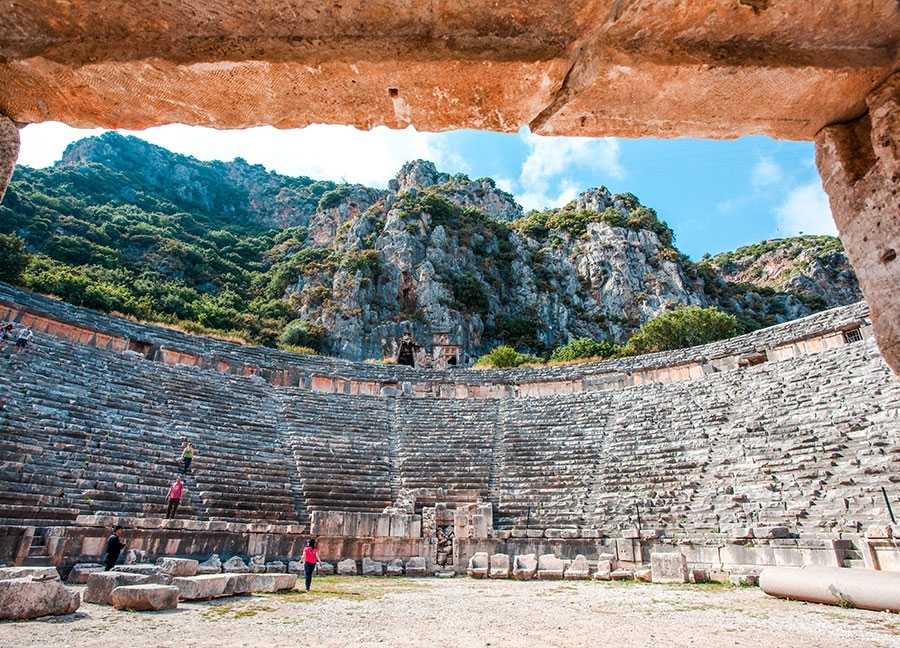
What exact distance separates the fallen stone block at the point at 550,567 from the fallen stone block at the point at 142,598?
22.3ft

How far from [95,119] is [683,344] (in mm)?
32917

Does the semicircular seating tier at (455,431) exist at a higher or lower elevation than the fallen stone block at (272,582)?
higher

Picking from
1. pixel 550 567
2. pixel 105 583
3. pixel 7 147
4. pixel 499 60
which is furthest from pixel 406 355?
pixel 499 60

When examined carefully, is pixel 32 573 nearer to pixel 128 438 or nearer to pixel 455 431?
pixel 128 438

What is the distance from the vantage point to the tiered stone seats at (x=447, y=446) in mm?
13562

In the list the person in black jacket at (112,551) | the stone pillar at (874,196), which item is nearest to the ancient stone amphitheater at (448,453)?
the person in black jacket at (112,551)

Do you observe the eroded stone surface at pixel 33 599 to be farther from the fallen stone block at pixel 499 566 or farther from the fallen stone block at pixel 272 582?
the fallen stone block at pixel 499 566

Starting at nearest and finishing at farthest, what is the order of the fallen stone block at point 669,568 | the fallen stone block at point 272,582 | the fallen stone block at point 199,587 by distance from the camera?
the fallen stone block at point 199,587
the fallen stone block at point 272,582
the fallen stone block at point 669,568

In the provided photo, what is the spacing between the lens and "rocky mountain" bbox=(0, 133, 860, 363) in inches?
1462

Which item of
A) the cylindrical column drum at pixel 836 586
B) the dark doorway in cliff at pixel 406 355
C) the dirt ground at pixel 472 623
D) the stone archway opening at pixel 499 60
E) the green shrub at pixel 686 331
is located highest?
the green shrub at pixel 686 331

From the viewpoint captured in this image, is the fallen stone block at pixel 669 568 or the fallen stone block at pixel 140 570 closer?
the fallen stone block at pixel 140 570

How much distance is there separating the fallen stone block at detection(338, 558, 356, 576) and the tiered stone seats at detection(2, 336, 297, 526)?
1779 millimetres

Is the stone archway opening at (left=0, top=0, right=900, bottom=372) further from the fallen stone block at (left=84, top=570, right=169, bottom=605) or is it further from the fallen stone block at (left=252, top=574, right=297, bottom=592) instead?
the fallen stone block at (left=252, top=574, right=297, bottom=592)

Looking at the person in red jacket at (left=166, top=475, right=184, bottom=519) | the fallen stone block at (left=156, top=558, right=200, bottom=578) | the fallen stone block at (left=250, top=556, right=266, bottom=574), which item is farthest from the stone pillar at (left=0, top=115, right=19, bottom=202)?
the fallen stone block at (left=250, top=556, right=266, bottom=574)
